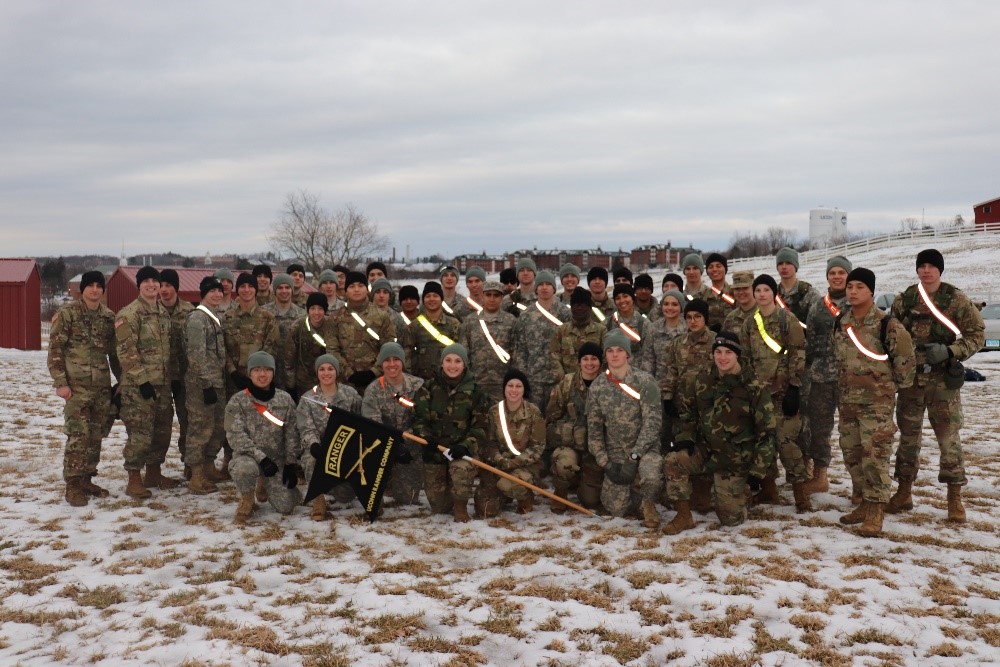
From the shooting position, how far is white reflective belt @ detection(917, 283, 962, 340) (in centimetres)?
674

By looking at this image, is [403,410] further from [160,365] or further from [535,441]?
[160,365]

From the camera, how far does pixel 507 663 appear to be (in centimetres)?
438

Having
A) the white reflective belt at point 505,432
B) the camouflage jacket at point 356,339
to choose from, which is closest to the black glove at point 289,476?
the camouflage jacket at point 356,339

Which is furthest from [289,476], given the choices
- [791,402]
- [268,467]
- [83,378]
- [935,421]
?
[935,421]

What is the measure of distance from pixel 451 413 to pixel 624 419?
5.71 ft

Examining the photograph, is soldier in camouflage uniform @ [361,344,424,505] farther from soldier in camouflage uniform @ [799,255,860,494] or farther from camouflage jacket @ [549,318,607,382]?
soldier in camouflage uniform @ [799,255,860,494]

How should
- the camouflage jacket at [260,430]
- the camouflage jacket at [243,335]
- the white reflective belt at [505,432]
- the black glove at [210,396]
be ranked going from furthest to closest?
the camouflage jacket at [243,335]
the black glove at [210,396]
the camouflage jacket at [260,430]
the white reflective belt at [505,432]

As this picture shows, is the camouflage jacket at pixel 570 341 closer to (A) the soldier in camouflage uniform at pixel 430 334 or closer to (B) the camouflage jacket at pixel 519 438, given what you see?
(B) the camouflage jacket at pixel 519 438

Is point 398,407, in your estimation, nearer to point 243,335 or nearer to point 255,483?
point 255,483

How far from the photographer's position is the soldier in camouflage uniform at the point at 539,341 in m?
8.55

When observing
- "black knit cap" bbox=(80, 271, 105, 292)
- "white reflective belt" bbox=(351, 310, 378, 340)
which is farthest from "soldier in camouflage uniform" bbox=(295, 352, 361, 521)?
"black knit cap" bbox=(80, 271, 105, 292)

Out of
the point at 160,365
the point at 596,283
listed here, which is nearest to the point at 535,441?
the point at 596,283

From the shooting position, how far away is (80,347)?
776 centimetres

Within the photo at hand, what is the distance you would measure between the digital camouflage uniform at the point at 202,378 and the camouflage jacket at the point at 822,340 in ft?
21.3
